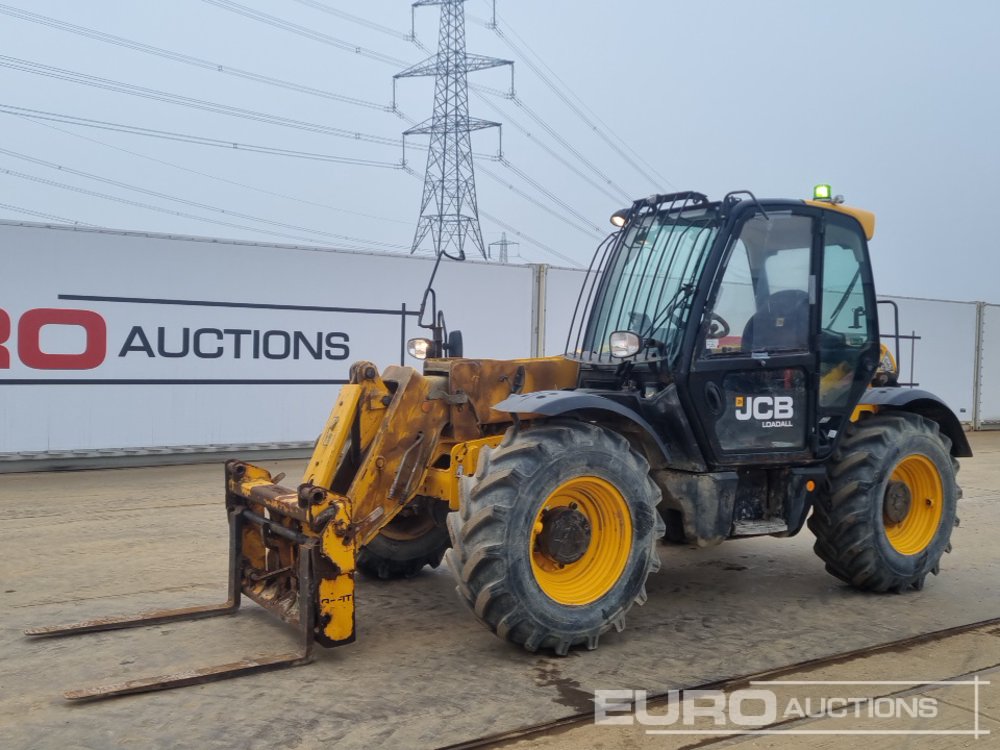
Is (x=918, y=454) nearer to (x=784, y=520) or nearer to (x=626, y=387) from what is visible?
(x=784, y=520)

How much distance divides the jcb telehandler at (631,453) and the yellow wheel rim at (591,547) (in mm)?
12

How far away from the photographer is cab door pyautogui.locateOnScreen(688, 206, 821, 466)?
552 cm

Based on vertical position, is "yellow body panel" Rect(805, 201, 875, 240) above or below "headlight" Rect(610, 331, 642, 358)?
above

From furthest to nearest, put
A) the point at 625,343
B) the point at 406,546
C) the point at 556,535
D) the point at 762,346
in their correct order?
the point at 406,546
the point at 762,346
the point at 625,343
the point at 556,535

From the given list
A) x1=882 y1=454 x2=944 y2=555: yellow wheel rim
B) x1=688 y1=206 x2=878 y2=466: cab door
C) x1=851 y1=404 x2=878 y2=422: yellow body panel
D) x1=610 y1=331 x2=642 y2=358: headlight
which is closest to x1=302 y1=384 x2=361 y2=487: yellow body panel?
x1=610 y1=331 x2=642 y2=358: headlight

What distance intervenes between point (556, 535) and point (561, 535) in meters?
0.03

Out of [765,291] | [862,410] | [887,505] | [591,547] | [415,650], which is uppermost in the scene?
[765,291]

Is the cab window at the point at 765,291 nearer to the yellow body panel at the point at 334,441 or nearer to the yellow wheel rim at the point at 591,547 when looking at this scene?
the yellow wheel rim at the point at 591,547

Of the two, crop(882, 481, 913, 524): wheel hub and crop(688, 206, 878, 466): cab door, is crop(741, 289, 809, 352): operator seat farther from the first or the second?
crop(882, 481, 913, 524): wheel hub

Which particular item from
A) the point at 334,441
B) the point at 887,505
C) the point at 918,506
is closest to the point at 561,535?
the point at 334,441

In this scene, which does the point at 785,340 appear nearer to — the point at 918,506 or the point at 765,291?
the point at 765,291

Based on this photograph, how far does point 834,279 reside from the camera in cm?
605

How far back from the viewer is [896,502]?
6238 mm

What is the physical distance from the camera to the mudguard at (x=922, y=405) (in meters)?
6.35
